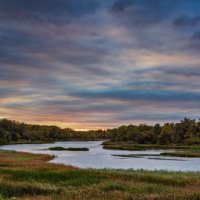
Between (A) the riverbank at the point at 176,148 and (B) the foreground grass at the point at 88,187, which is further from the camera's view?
(A) the riverbank at the point at 176,148

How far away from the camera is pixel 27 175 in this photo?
34469 millimetres

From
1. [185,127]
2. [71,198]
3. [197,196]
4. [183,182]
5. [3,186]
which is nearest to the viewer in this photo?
[197,196]

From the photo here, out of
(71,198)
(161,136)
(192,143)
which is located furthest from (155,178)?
(161,136)

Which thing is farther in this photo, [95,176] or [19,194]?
[95,176]

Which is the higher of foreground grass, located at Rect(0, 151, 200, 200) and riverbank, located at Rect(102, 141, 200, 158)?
riverbank, located at Rect(102, 141, 200, 158)

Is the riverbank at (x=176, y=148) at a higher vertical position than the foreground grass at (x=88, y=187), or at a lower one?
higher

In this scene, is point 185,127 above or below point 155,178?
above

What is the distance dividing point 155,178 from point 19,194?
1305 centimetres

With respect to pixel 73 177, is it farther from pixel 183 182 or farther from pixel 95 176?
pixel 183 182

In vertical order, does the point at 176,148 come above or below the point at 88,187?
above

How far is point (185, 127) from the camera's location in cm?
19162

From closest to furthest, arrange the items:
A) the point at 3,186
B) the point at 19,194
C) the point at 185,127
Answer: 1. the point at 19,194
2. the point at 3,186
3. the point at 185,127

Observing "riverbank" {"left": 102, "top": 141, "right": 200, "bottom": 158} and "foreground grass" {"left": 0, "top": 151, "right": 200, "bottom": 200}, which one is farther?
"riverbank" {"left": 102, "top": 141, "right": 200, "bottom": 158}

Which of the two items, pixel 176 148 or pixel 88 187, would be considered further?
pixel 176 148
